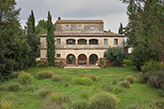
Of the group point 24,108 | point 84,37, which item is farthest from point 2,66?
point 84,37

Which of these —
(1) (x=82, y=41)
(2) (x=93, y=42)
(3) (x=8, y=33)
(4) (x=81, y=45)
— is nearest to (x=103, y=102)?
(3) (x=8, y=33)

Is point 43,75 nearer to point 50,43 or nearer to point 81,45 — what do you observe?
point 50,43

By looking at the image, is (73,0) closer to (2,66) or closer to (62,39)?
(62,39)

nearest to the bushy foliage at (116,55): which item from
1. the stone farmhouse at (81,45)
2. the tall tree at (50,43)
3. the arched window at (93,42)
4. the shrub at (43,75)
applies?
the stone farmhouse at (81,45)

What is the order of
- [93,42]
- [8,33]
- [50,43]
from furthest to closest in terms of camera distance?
[93,42]
[50,43]
[8,33]

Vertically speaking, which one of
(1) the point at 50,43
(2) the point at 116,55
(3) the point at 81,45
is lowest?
(2) the point at 116,55

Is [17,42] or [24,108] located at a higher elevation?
[17,42]

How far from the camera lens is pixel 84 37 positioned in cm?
2544

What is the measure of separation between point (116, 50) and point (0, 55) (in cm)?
1736

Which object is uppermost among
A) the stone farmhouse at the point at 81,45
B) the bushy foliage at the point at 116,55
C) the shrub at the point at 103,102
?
the stone farmhouse at the point at 81,45

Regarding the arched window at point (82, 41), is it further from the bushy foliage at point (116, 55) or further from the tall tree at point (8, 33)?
the tall tree at point (8, 33)

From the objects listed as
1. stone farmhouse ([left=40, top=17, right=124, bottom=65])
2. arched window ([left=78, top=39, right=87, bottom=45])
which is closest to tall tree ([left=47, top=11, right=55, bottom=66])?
stone farmhouse ([left=40, top=17, right=124, bottom=65])

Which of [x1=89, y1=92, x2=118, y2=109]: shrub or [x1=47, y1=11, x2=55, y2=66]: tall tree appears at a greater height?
[x1=47, y1=11, x2=55, y2=66]: tall tree

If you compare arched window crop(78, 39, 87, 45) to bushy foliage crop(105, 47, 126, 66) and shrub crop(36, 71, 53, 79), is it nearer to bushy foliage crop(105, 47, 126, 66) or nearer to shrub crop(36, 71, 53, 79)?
bushy foliage crop(105, 47, 126, 66)
